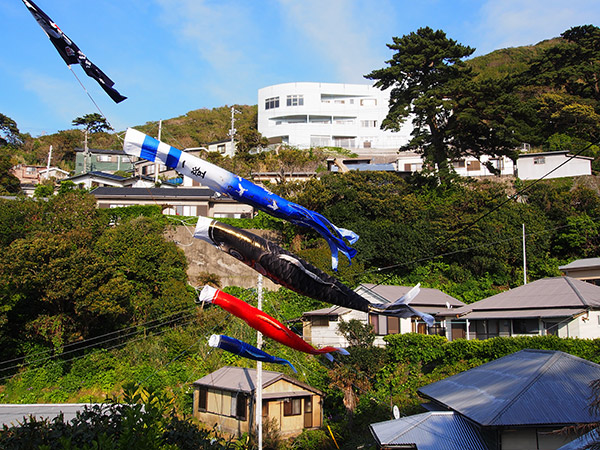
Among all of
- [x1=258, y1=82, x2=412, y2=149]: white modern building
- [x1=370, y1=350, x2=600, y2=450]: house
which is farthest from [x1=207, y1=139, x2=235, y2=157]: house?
[x1=370, y1=350, x2=600, y2=450]: house

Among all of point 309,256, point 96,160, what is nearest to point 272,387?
point 309,256

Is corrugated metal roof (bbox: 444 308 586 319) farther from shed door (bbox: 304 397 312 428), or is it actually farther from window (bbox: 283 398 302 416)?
window (bbox: 283 398 302 416)

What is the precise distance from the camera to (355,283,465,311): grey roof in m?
25.4

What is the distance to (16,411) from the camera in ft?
54.5

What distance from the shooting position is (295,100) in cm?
5806

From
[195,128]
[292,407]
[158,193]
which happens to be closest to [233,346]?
[292,407]

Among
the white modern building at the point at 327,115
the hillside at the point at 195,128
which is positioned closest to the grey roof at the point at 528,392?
the hillside at the point at 195,128

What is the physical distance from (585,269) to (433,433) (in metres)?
18.8

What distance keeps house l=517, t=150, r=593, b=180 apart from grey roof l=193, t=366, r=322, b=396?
85.2ft

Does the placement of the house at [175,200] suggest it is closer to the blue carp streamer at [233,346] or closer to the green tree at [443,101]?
the green tree at [443,101]

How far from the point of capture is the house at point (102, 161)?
5306 cm

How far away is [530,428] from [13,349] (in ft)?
75.3

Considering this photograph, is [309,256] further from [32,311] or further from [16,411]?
[16,411]

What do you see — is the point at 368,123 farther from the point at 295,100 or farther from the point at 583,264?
the point at 583,264
